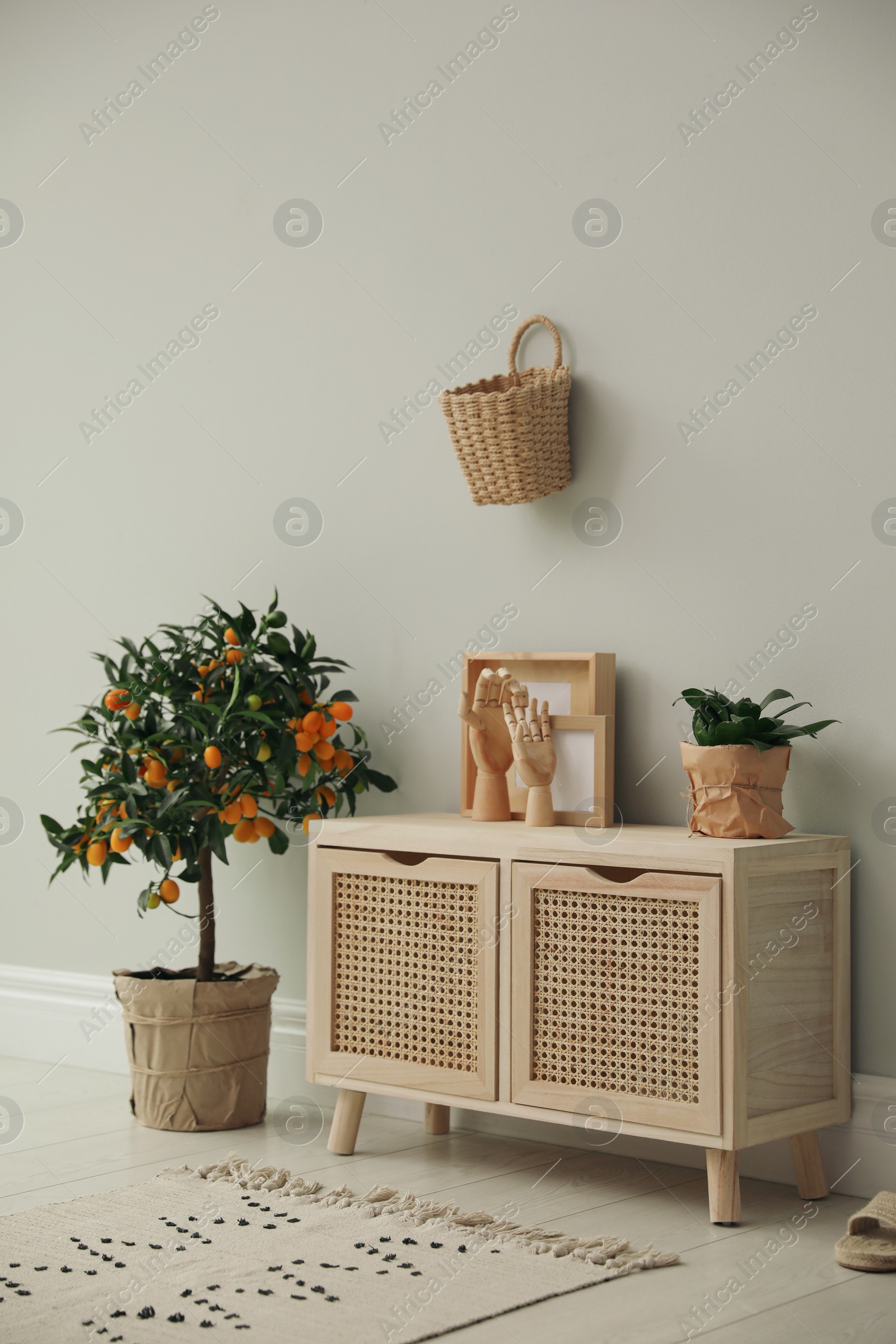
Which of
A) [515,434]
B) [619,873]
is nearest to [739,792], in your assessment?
[619,873]

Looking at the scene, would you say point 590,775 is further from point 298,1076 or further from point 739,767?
point 298,1076

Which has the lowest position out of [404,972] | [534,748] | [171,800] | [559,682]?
[404,972]

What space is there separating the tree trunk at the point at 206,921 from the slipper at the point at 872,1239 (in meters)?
1.34

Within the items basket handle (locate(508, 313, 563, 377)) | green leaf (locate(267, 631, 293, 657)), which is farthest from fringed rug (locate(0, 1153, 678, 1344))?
basket handle (locate(508, 313, 563, 377))

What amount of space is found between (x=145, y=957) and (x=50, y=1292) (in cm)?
149

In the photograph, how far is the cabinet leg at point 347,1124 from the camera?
2486 mm

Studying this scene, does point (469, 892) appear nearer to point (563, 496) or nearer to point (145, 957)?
point (563, 496)

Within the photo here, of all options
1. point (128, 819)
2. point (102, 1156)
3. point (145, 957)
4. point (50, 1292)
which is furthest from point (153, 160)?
point (50, 1292)

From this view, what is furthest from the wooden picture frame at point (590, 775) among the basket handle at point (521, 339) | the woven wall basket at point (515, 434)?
the basket handle at point (521, 339)

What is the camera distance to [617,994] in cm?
219

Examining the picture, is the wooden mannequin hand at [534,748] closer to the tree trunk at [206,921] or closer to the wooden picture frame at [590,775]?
the wooden picture frame at [590,775]

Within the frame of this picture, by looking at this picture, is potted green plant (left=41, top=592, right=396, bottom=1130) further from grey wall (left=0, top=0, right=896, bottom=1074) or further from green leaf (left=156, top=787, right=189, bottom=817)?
grey wall (left=0, top=0, right=896, bottom=1074)

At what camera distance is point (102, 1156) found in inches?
98.3

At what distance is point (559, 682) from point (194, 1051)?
102cm
